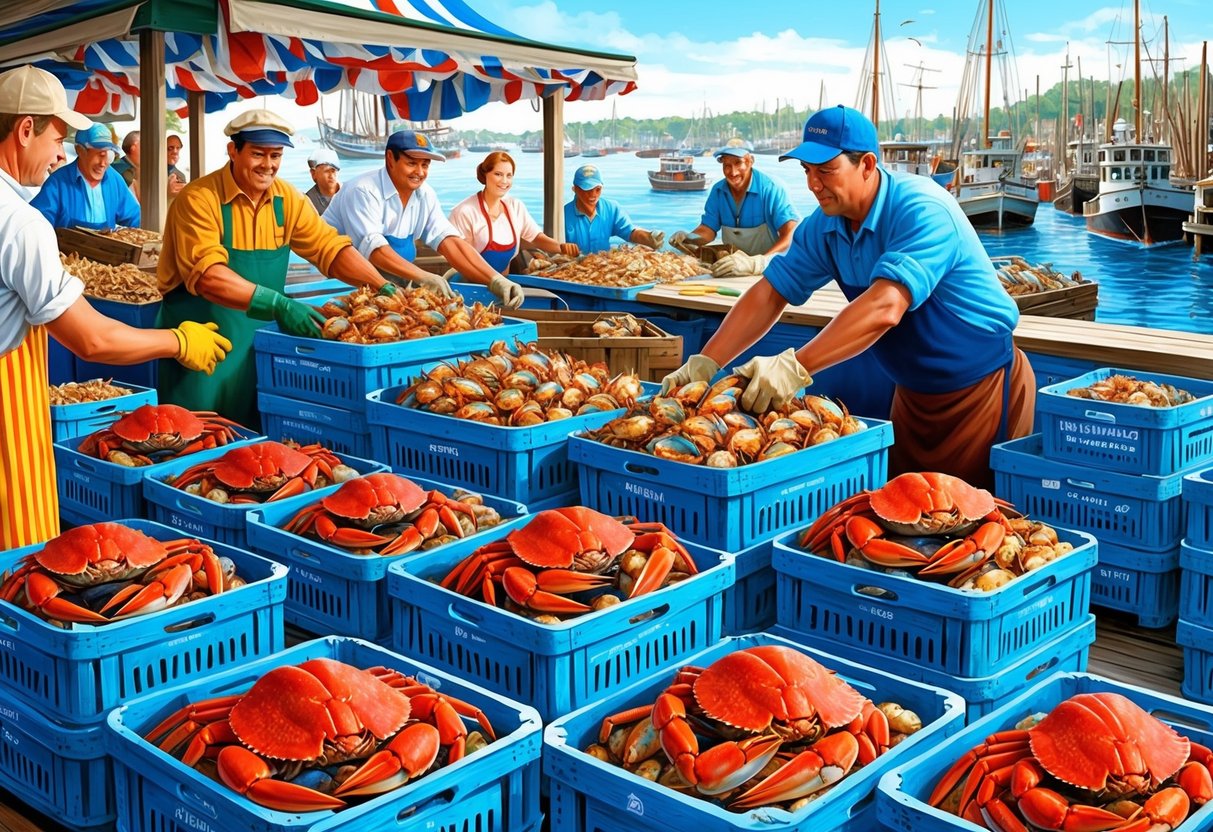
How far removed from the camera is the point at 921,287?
12.2 ft

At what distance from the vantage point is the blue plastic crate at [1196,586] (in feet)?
10.5

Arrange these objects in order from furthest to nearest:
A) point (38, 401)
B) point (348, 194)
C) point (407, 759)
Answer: point (348, 194)
point (38, 401)
point (407, 759)

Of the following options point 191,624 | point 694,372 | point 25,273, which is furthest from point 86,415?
point 694,372

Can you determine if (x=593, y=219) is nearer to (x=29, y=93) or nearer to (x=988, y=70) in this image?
(x=29, y=93)

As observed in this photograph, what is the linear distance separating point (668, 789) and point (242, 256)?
11.7 feet

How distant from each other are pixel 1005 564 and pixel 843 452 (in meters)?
0.78

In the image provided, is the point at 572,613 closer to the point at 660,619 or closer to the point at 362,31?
the point at 660,619

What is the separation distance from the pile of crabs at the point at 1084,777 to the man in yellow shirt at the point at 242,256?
321 centimetres

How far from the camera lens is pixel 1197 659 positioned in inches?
128

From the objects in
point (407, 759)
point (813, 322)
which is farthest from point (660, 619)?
point (813, 322)

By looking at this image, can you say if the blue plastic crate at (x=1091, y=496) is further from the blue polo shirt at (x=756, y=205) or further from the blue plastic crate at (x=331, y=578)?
the blue polo shirt at (x=756, y=205)

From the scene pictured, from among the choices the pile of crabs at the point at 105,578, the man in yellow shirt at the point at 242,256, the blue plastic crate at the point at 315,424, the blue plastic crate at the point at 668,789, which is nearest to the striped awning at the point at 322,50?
the man in yellow shirt at the point at 242,256

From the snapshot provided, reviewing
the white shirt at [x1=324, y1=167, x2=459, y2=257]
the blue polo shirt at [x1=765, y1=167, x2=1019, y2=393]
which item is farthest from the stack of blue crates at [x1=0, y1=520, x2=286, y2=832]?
the white shirt at [x1=324, y1=167, x2=459, y2=257]

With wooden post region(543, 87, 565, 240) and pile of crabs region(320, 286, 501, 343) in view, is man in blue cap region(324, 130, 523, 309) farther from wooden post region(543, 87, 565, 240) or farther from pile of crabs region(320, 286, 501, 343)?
wooden post region(543, 87, 565, 240)
